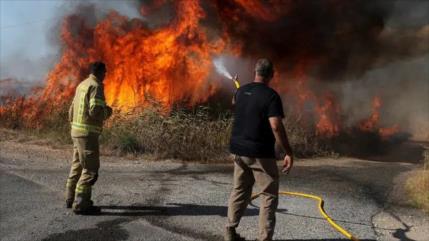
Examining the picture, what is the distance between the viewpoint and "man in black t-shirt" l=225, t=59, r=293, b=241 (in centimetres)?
485

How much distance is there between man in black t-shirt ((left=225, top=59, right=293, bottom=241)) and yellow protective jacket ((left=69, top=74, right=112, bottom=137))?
76.5 inches

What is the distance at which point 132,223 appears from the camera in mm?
5898

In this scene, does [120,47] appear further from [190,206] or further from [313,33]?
[190,206]

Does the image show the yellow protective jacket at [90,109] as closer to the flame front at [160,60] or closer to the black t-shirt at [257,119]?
the black t-shirt at [257,119]

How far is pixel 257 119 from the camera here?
4.94 m

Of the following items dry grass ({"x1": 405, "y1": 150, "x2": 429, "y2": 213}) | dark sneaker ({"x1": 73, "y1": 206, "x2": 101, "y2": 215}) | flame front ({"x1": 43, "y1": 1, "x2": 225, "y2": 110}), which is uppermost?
flame front ({"x1": 43, "y1": 1, "x2": 225, "y2": 110})

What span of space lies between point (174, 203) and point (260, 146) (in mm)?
2291

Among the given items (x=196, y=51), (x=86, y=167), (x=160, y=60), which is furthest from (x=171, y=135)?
(x=86, y=167)

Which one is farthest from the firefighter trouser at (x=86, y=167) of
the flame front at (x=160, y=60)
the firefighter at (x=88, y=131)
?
the flame front at (x=160, y=60)

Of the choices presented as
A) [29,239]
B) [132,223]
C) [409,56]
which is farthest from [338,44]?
[29,239]

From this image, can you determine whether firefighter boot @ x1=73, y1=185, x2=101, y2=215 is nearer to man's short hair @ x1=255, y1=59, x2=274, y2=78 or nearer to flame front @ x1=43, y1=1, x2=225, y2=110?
man's short hair @ x1=255, y1=59, x2=274, y2=78

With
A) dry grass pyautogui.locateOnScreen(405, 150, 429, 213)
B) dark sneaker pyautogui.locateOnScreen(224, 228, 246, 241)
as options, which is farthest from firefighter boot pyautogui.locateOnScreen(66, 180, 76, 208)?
dry grass pyautogui.locateOnScreen(405, 150, 429, 213)

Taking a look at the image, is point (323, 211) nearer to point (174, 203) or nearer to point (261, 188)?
point (261, 188)

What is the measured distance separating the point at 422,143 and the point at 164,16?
9.70 meters
